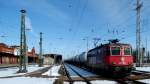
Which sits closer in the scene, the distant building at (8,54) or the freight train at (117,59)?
the freight train at (117,59)

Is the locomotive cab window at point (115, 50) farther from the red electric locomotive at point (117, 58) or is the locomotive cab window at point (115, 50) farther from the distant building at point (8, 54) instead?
the distant building at point (8, 54)

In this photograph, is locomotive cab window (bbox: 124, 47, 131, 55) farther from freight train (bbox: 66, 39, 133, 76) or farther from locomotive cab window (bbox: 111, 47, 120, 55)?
locomotive cab window (bbox: 111, 47, 120, 55)

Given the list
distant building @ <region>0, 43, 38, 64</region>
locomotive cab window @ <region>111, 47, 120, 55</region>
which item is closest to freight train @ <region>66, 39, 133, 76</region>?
locomotive cab window @ <region>111, 47, 120, 55</region>

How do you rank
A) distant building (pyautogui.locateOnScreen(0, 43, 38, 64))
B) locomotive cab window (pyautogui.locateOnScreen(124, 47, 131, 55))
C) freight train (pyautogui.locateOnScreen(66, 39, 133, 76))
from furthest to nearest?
distant building (pyautogui.locateOnScreen(0, 43, 38, 64))
locomotive cab window (pyautogui.locateOnScreen(124, 47, 131, 55))
freight train (pyautogui.locateOnScreen(66, 39, 133, 76))

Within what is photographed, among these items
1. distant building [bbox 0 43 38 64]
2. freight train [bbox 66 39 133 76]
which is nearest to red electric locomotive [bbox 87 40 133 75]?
freight train [bbox 66 39 133 76]

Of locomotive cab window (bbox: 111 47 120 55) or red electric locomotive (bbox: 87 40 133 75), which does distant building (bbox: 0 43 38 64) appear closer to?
red electric locomotive (bbox: 87 40 133 75)

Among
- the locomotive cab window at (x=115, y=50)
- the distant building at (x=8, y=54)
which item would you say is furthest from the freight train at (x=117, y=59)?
the distant building at (x=8, y=54)

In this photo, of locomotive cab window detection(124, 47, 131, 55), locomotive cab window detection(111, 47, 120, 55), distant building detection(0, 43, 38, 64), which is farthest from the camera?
distant building detection(0, 43, 38, 64)

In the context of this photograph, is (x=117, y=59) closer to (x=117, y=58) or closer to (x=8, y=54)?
(x=117, y=58)

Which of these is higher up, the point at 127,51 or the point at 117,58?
the point at 127,51

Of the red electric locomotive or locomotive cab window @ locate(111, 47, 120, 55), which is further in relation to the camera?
locomotive cab window @ locate(111, 47, 120, 55)

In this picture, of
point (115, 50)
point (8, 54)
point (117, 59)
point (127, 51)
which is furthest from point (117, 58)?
point (8, 54)

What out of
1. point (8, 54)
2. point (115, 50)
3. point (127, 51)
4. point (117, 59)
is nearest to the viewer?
point (117, 59)

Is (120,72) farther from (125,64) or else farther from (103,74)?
(103,74)
